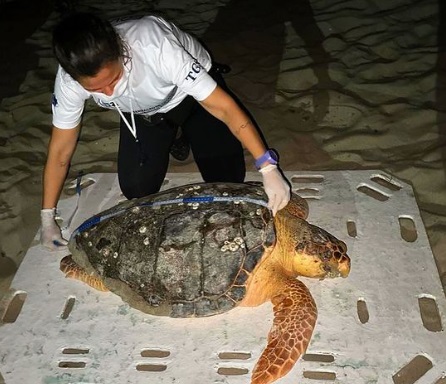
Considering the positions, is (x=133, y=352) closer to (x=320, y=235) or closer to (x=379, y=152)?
(x=320, y=235)

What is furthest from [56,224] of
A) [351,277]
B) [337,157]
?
[337,157]

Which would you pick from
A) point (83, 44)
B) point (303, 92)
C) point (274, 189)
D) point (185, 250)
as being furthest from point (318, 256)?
point (303, 92)

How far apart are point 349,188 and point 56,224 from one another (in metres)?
1.34

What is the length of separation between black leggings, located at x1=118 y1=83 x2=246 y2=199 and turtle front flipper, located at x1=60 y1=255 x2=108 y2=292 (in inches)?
16.9

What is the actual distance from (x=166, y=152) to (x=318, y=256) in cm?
89

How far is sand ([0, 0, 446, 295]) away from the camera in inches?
103

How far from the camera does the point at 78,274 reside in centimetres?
196

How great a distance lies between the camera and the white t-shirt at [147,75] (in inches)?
67.7

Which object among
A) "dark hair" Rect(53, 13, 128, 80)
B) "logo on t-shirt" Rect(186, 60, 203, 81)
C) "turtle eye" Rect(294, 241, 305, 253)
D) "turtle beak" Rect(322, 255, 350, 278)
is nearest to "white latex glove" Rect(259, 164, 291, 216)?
"turtle eye" Rect(294, 241, 305, 253)

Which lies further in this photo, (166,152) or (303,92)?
(303,92)

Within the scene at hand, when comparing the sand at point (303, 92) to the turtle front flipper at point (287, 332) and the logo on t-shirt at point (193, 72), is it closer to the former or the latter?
the turtle front flipper at point (287, 332)

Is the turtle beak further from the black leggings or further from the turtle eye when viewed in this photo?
the black leggings

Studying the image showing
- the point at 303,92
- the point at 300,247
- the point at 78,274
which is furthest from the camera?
the point at 303,92

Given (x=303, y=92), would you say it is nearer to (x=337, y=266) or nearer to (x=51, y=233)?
(x=337, y=266)
